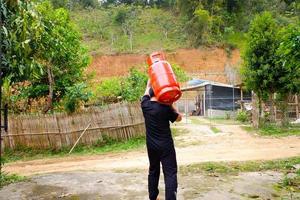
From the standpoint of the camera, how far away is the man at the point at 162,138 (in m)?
4.54

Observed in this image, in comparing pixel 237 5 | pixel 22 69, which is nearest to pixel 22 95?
pixel 22 69

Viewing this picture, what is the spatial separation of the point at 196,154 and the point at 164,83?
24.2ft

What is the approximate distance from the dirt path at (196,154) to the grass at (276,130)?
2.76 feet

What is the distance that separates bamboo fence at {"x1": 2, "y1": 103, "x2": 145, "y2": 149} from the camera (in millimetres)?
13633

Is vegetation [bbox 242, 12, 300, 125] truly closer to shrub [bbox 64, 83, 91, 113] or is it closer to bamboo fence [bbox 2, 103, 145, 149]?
bamboo fence [bbox 2, 103, 145, 149]

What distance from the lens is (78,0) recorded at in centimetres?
5722

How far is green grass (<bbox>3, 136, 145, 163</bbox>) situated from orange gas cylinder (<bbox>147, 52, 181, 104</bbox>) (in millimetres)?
8870

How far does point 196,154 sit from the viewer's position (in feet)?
37.7

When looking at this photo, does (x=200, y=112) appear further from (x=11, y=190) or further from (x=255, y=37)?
(x=11, y=190)

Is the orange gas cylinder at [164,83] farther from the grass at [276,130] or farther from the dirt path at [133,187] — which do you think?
the grass at [276,130]


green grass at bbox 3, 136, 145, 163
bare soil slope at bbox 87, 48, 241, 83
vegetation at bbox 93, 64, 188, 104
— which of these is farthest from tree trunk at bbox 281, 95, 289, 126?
bare soil slope at bbox 87, 48, 241, 83

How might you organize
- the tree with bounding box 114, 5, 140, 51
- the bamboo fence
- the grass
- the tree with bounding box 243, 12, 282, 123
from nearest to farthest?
the bamboo fence < the grass < the tree with bounding box 243, 12, 282, 123 < the tree with bounding box 114, 5, 140, 51

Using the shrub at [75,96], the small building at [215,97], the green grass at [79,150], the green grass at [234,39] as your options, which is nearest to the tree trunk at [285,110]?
the green grass at [79,150]

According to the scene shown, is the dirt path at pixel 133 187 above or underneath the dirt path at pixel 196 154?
above
